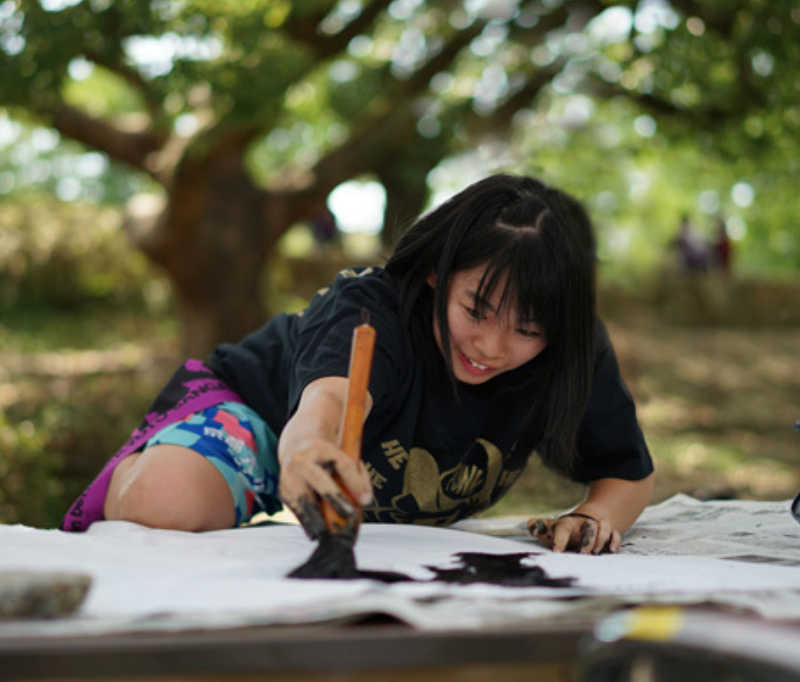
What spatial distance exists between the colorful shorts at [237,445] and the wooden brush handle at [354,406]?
0.79 metres

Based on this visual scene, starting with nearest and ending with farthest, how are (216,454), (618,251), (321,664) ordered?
(321,664) → (216,454) → (618,251)

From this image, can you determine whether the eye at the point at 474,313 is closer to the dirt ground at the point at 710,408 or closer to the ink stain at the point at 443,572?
the ink stain at the point at 443,572

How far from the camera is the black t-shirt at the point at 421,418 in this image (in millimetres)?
2100

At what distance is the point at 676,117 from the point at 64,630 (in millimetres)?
6548

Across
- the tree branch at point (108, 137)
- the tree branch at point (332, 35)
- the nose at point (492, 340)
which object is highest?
the tree branch at point (332, 35)

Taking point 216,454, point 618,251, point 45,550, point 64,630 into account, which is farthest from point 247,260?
point 618,251

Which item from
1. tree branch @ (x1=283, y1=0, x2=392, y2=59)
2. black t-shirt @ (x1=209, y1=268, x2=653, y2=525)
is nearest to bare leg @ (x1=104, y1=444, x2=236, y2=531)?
black t-shirt @ (x1=209, y1=268, x2=653, y2=525)

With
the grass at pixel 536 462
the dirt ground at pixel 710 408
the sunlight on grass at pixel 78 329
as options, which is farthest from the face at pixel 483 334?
the sunlight on grass at pixel 78 329

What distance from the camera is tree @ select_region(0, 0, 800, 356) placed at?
484 cm

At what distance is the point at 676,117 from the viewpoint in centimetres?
689

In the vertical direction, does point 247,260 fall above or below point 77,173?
below

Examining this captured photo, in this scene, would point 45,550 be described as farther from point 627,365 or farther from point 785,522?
point 627,365

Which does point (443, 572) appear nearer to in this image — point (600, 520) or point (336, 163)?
point (600, 520)

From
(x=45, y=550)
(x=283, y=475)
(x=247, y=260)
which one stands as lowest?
(x=45, y=550)
